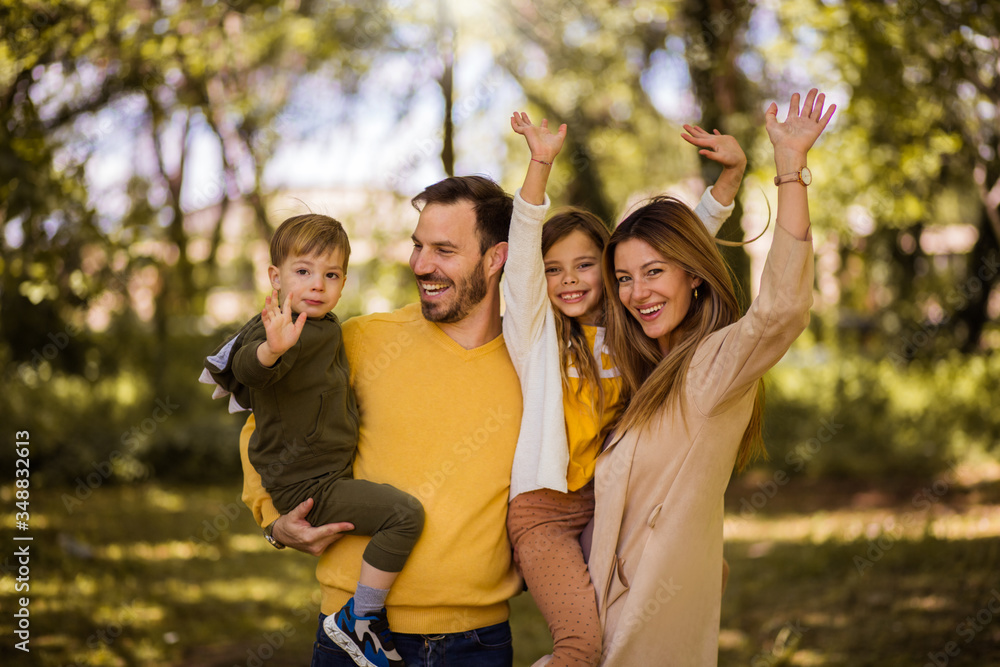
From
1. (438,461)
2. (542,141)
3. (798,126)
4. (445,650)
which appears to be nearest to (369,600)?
(445,650)

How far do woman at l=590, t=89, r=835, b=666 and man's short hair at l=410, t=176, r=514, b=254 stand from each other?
17.0 inches

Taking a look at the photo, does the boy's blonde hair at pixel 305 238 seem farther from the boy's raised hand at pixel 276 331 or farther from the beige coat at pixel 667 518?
the beige coat at pixel 667 518

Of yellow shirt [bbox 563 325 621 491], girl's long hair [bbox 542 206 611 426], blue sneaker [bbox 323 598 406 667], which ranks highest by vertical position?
girl's long hair [bbox 542 206 611 426]

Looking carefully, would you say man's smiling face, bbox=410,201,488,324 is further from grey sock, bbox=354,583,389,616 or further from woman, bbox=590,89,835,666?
grey sock, bbox=354,583,389,616

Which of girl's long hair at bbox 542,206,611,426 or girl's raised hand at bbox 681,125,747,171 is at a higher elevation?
girl's raised hand at bbox 681,125,747,171

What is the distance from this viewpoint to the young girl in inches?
95.3

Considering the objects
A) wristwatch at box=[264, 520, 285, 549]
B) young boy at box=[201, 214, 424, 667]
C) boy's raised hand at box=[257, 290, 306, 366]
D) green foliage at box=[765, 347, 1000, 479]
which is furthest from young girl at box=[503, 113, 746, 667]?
green foliage at box=[765, 347, 1000, 479]

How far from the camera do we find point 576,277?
2785 millimetres

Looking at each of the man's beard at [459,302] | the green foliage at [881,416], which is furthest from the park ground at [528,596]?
the man's beard at [459,302]

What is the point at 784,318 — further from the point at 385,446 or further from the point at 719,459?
the point at 385,446

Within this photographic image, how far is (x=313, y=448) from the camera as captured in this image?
2.50 metres

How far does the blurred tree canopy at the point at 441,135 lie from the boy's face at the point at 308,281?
6.87 feet

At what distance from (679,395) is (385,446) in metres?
0.92

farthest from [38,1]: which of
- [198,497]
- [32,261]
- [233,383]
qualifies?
[198,497]
